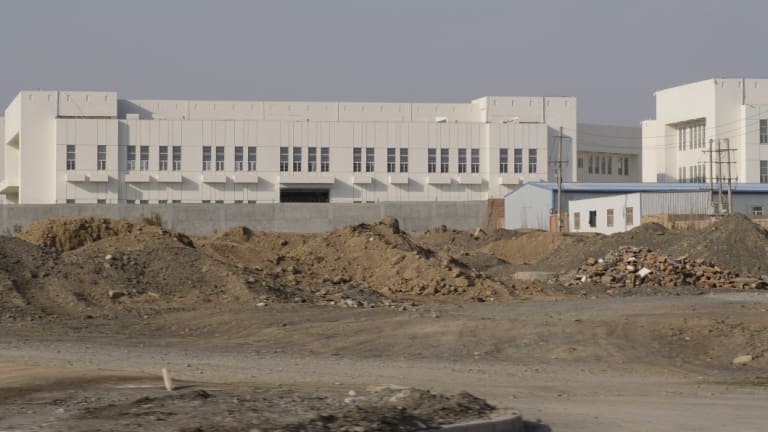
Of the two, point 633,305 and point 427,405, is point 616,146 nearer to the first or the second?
point 633,305

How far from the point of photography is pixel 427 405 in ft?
38.0

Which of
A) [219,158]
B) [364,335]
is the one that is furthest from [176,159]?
[364,335]

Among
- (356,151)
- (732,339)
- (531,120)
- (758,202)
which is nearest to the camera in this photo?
(732,339)

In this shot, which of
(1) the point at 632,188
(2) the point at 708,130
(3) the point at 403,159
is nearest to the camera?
(1) the point at 632,188

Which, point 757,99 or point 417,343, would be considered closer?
point 417,343

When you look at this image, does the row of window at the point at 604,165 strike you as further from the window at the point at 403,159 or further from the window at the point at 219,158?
the window at the point at 219,158

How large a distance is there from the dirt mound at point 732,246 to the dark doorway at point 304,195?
5078 centimetres

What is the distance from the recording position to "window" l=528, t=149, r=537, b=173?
9538cm

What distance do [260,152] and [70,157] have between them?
1436 centimetres

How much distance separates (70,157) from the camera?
8881 centimetres

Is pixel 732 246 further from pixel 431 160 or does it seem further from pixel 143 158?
pixel 143 158

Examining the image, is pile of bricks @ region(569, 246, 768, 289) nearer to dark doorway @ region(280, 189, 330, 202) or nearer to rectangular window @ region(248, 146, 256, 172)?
rectangular window @ region(248, 146, 256, 172)

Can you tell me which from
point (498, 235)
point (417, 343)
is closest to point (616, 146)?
point (498, 235)

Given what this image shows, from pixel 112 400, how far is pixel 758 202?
7480cm
